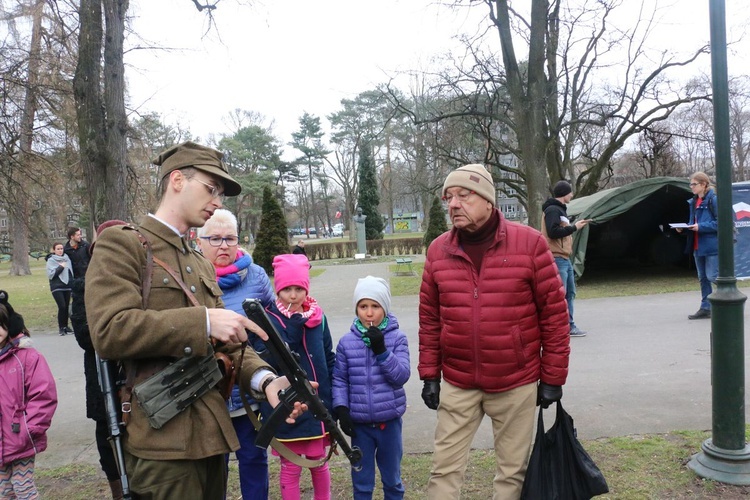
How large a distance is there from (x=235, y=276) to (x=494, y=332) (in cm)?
170

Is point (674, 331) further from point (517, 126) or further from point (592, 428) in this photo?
point (517, 126)

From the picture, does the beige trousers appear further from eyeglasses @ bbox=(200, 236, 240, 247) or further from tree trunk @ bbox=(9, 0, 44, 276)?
tree trunk @ bbox=(9, 0, 44, 276)

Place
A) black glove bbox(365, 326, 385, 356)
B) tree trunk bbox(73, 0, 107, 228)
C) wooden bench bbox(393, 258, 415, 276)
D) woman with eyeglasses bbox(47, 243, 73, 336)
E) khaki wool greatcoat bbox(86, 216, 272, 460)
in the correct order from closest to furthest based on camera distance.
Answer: khaki wool greatcoat bbox(86, 216, 272, 460) < black glove bbox(365, 326, 385, 356) < tree trunk bbox(73, 0, 107, 228) < woman with eyeglasses bbox(47, 243, 73, 336) < wooden bench bbox(393, 258, 415, 276)

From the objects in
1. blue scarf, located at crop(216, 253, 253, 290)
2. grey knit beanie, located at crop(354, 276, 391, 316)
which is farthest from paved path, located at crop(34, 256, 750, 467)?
blue scarf, located at crop(216, 253, 253, 290)

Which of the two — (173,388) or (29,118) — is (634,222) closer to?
(173,388)

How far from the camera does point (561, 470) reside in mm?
2924

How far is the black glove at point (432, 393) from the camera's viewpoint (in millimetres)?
3156

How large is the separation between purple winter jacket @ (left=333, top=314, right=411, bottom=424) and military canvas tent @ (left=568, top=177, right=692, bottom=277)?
966cm

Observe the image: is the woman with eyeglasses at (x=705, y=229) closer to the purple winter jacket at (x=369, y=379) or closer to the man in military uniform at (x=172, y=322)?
the purple winter jacket at (x=369, y=379)

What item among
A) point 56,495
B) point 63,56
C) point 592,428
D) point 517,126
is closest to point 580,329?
point 592,428

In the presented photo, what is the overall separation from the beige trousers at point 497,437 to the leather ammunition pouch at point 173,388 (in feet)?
5.10

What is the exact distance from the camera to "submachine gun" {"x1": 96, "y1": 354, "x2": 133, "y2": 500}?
195 cm

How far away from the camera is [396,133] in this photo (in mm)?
42188

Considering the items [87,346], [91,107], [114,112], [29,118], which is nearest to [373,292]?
[87,346]
